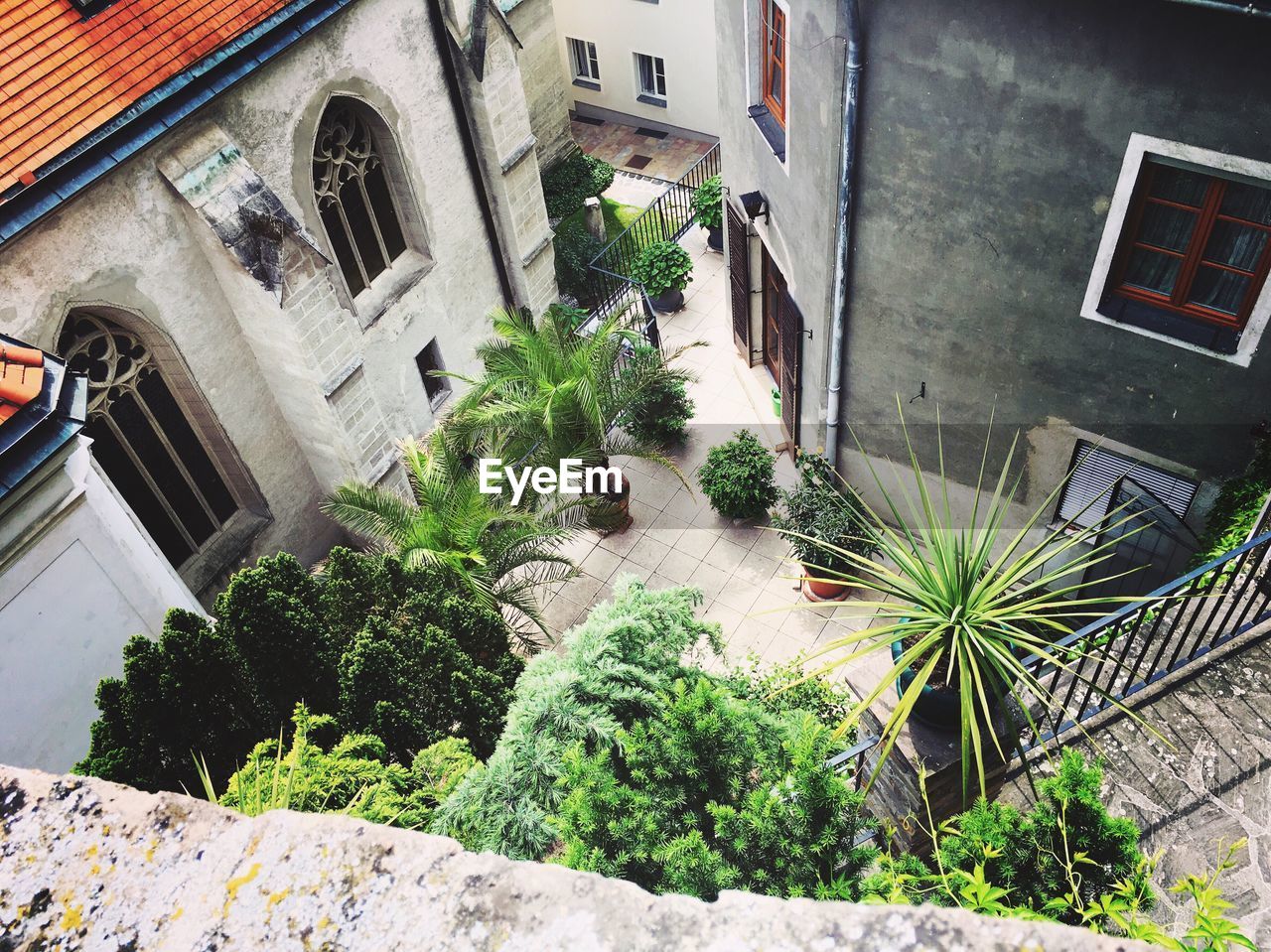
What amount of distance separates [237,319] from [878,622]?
28.8 feet

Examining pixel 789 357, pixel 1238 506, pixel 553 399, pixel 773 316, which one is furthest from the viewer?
pixel 773 316

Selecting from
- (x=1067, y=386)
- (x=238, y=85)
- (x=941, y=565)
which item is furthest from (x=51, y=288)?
(x=1067, y=386)

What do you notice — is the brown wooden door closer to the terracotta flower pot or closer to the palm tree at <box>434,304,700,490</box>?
the palm tree at <box>434,304,700,490</box>

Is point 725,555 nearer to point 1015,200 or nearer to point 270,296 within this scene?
point 1015,200

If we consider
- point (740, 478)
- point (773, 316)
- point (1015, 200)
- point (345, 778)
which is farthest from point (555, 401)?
point (345, 778)

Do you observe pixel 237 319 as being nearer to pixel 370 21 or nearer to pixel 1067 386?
pixel 370 21

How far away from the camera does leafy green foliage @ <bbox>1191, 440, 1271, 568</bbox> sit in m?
9.09

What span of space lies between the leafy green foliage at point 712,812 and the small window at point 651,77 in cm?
2102

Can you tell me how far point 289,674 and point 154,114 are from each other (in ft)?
21.5

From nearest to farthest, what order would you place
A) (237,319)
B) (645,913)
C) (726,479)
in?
(645,913) < (237,319) < (726,479)

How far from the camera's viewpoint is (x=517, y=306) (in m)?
17.3

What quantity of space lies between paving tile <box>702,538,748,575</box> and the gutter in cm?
813

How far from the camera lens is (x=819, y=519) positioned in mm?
12414

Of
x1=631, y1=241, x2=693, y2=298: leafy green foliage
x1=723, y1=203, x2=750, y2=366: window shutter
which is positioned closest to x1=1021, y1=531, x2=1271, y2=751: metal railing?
x1=723, y1=203, x2=750, y2=366: window shutter
